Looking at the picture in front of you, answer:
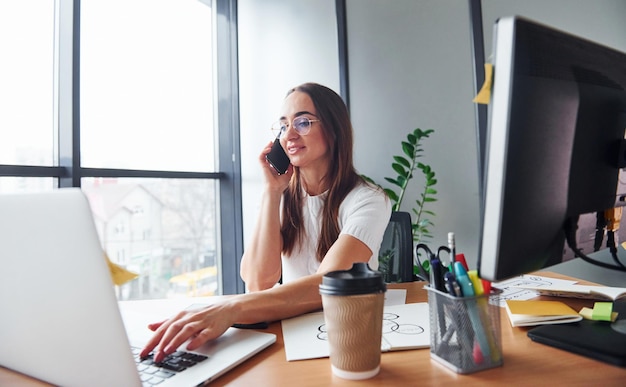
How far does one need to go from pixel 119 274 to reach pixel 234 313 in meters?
0.36

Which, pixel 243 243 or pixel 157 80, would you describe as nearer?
pixel 157 80

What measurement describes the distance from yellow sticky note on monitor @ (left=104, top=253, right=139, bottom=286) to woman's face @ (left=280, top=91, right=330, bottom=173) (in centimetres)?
104

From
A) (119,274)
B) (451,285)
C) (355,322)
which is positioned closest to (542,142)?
(451,285)

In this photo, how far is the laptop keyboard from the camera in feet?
2.07

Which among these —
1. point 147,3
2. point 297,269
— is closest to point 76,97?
point 147,3

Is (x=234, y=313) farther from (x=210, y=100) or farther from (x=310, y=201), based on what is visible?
(x=210, y=100)

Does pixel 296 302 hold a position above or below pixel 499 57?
below

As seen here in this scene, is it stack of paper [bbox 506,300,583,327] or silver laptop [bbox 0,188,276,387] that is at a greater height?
silver laptop [bbox 0,188,276,387]

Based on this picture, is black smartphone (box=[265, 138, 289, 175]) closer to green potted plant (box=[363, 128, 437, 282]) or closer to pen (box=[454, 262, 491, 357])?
green potted plant (box=[363, 128, 437, 282])

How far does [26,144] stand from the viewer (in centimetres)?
190

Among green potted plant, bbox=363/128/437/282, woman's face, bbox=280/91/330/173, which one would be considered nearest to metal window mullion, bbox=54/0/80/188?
woman's face, bbox=280/91/330/173

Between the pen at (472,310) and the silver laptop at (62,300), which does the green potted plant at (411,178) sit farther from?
the silver laptop at (62,300)

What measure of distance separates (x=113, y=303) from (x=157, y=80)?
8.10 feet

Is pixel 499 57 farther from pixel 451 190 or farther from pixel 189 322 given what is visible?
pixel 451 190
